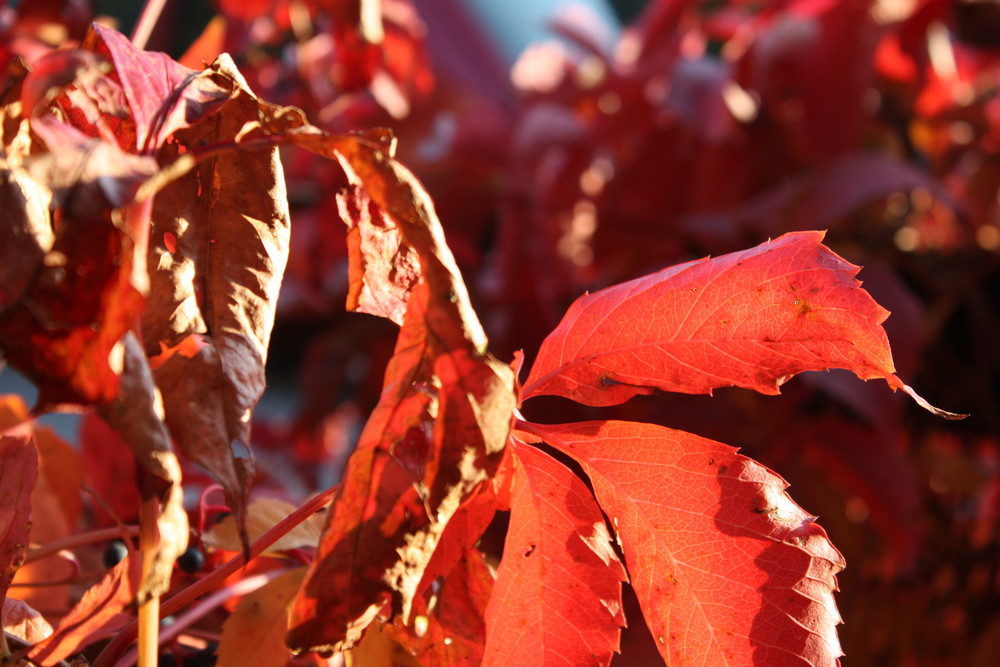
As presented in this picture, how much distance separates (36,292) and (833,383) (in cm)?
46

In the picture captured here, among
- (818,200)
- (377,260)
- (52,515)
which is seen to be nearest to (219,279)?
(377,260)

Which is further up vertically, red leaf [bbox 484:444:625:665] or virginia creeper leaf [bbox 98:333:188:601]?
virginia creeper leaf [bbox 98:333:188:601]

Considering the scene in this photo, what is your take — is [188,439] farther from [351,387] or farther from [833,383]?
[351,387]

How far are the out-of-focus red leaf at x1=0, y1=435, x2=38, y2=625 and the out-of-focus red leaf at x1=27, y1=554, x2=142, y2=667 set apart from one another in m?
0.02

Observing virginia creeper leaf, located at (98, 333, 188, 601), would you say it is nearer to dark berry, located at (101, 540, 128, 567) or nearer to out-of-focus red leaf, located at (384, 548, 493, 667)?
out-of-focus red leaf, located at (384, 548, 493, 667)

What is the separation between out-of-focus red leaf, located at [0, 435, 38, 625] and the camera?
6.6 inches

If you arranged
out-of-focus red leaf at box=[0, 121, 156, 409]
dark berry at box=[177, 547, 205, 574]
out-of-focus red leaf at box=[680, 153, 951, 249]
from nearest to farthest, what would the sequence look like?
out-of-focus red leaf at box=[0, 121, 156, 409]
dark berry at box=[177, 547, 205, 574]
out-of-focus red leaf at box=[680, 153, 951, 249]

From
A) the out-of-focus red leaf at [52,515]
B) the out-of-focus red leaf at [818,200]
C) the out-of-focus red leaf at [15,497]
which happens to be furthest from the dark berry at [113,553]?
the out-of-focus red leaf at [818,200]

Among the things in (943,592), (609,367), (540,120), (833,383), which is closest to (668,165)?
(540,120)

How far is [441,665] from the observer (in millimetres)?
186

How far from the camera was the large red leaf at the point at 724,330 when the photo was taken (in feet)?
0.54

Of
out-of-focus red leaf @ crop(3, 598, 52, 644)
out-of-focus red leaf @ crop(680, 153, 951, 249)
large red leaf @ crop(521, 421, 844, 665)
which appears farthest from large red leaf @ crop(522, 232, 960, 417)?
out-of-focus red leaf @ crop(680, 153, 951, 249)

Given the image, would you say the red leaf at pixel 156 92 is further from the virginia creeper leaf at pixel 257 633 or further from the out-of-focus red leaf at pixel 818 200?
the out-of-focus red leaf at pixel 818 200

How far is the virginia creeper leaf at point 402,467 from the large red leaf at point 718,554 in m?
0.05
